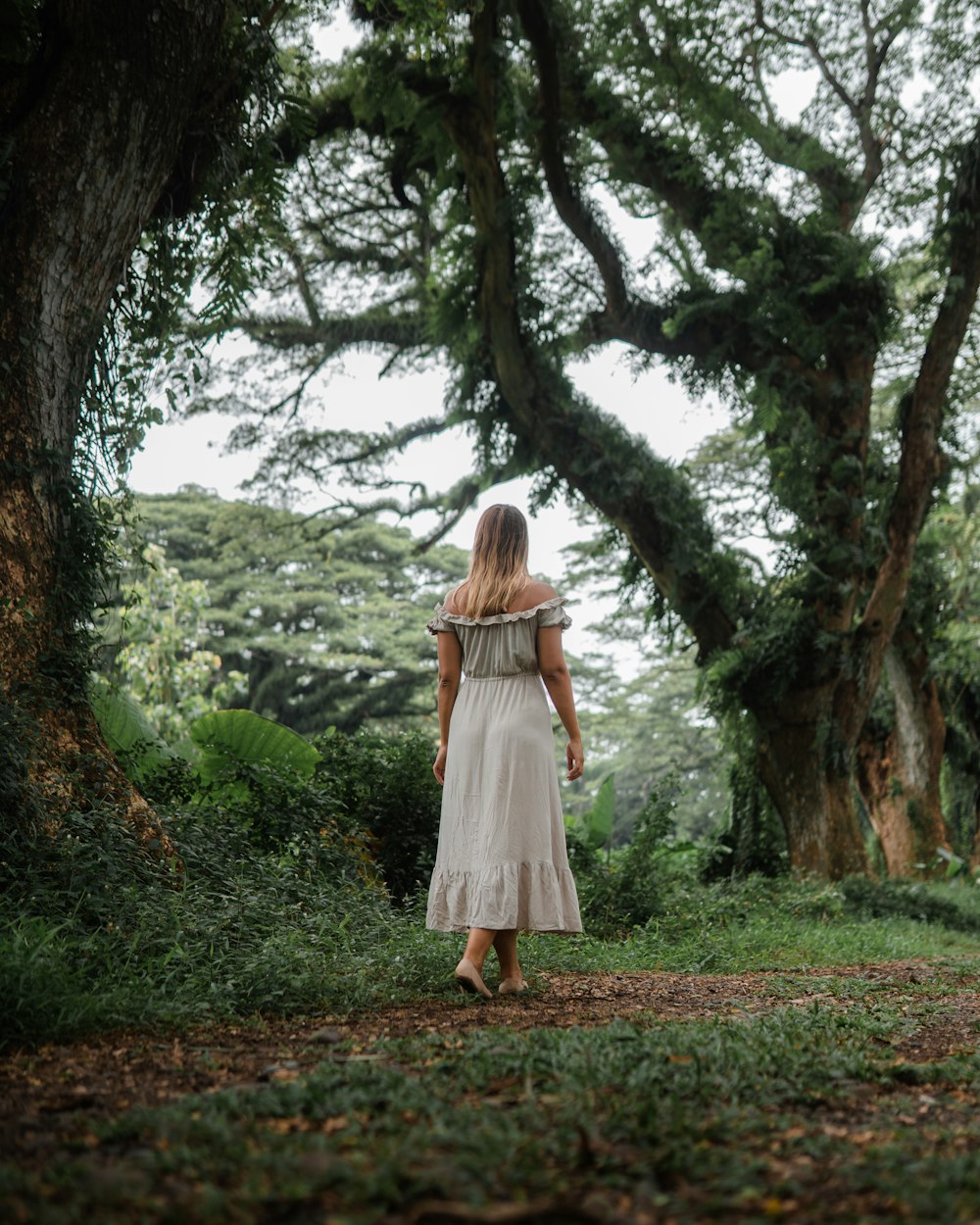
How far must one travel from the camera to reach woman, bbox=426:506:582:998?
15.5 ft

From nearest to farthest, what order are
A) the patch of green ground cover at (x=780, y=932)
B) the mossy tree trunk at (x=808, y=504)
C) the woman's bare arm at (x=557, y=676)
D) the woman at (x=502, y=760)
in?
the woman at (x=502, y=760)
the woman's bare arm at (x=557, y=676)
the patch of green ground cover at (x=780, y=932)
the mossy tree trunk at (x=808, y=504)

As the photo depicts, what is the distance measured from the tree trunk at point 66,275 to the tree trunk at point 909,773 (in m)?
12.0

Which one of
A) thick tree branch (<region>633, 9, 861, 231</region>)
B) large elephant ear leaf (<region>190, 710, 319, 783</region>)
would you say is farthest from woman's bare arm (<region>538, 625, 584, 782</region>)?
thick tree branch (<region>633, 9, 861, 231</region>)

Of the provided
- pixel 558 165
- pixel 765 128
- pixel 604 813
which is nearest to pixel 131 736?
pixel 604 813

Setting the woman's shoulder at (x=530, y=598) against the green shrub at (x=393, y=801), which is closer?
the woman's shoulder at (x=530, y=598)

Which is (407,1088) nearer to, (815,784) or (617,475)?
(617,475)

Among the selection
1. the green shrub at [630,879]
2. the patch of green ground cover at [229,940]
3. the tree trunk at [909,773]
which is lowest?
the patch of green ground cover at [229,940]

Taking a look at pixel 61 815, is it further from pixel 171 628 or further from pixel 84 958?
pixel 171 628

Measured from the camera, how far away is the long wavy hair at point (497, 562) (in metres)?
5.03

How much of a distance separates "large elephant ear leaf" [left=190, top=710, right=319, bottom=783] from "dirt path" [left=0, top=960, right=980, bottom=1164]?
12.0 ft

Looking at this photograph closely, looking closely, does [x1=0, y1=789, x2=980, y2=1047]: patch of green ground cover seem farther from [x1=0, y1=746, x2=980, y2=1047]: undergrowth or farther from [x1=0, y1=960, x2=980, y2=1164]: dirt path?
[x1=0, y1=960, x2=980, y2=1164]: dirt path

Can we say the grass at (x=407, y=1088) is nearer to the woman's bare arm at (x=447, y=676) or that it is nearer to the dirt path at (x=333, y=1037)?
the dirt path at (x=333, y=1037)

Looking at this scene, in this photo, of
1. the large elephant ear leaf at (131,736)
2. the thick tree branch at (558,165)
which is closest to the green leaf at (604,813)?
the large elephant ear leaf at (131,736)

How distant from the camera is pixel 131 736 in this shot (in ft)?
26.8
